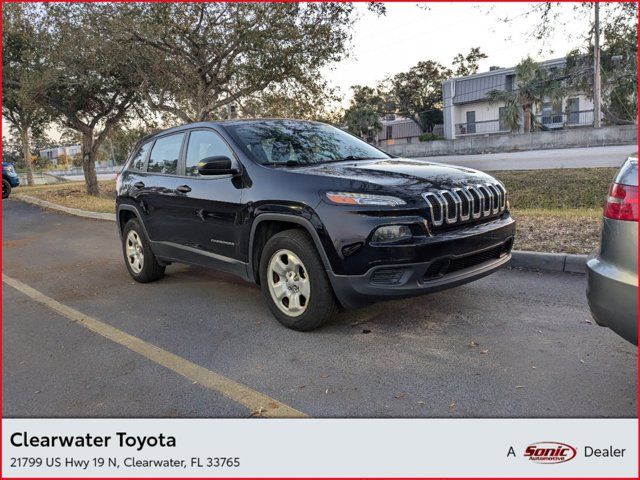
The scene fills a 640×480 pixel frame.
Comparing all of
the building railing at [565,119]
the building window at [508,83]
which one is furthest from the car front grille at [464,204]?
the building window at [508,83]

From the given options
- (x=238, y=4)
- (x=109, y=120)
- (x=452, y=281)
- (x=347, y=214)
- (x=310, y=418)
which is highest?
(x=238, y=4)

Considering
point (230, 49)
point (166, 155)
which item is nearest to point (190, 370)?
point (166, 155)

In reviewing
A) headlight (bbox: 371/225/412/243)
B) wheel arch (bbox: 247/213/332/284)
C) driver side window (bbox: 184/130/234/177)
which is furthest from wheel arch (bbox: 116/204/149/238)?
headlight (bbox: 371/225/412/243)

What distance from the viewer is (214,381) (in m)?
3.36

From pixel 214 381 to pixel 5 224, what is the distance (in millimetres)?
12061

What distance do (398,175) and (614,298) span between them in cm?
185

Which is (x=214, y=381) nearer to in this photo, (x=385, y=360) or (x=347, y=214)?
(x=385, y=360)

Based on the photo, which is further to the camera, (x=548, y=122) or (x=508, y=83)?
(x=508, y=83)

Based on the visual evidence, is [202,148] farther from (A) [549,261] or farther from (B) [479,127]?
(B) [479,127]

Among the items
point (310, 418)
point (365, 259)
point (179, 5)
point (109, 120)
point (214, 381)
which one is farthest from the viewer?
point (109, 120)

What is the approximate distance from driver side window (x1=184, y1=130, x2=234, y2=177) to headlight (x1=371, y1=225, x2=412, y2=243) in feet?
5.61

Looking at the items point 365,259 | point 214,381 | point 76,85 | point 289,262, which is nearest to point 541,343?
point 365,259

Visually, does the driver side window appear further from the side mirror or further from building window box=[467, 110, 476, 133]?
building window box=[467, 110, 476, 133]

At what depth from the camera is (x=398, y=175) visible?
13.0ft
